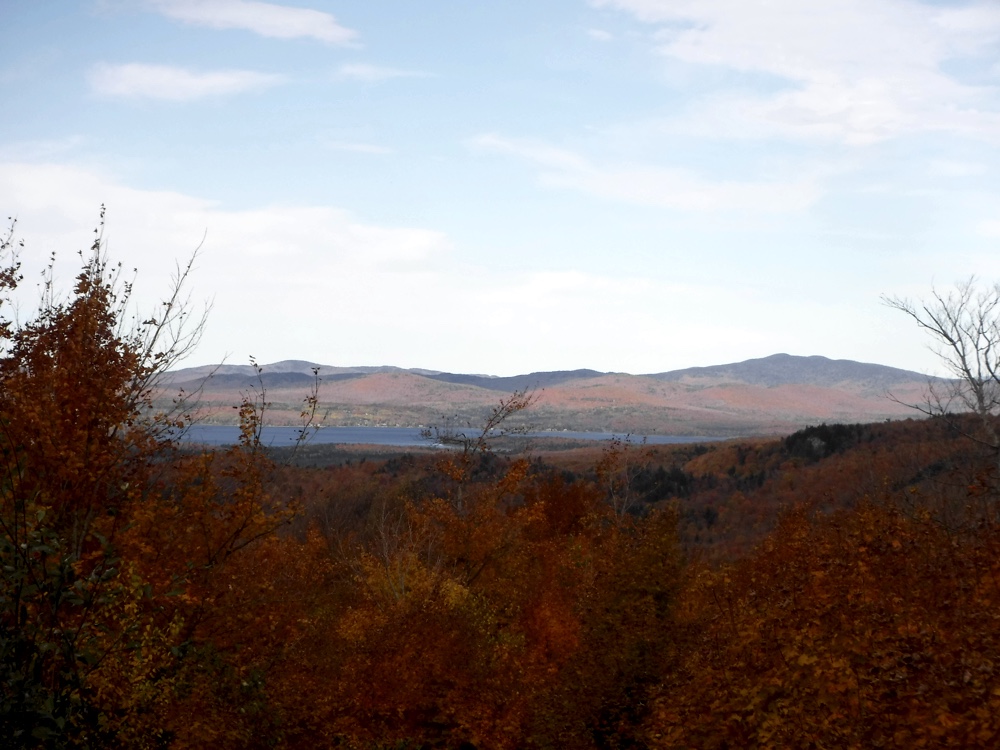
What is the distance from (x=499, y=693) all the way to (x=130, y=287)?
56.4 feet

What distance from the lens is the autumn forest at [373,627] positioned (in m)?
11.9

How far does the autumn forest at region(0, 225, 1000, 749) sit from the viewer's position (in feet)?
38.9

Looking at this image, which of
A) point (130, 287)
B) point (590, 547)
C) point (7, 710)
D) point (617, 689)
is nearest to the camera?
point (7, 710)

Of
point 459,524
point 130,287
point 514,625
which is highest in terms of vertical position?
point 130,287

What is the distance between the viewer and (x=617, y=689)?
24.2 m

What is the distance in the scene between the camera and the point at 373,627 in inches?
1272

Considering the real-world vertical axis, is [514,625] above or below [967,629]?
below

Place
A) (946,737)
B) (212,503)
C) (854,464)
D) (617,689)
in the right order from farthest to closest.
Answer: (854,464)
(617,689)
(212,503)
(946,737)

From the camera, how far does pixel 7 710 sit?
8727mm

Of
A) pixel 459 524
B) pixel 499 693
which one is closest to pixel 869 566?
pixel 499 693

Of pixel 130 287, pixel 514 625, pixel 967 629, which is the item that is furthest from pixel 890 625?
pixel 514 625

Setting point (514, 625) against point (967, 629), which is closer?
point (967, 629)

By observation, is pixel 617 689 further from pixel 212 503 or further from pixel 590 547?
pixel 590 547

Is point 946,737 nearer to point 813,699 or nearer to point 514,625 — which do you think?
point 813,699
